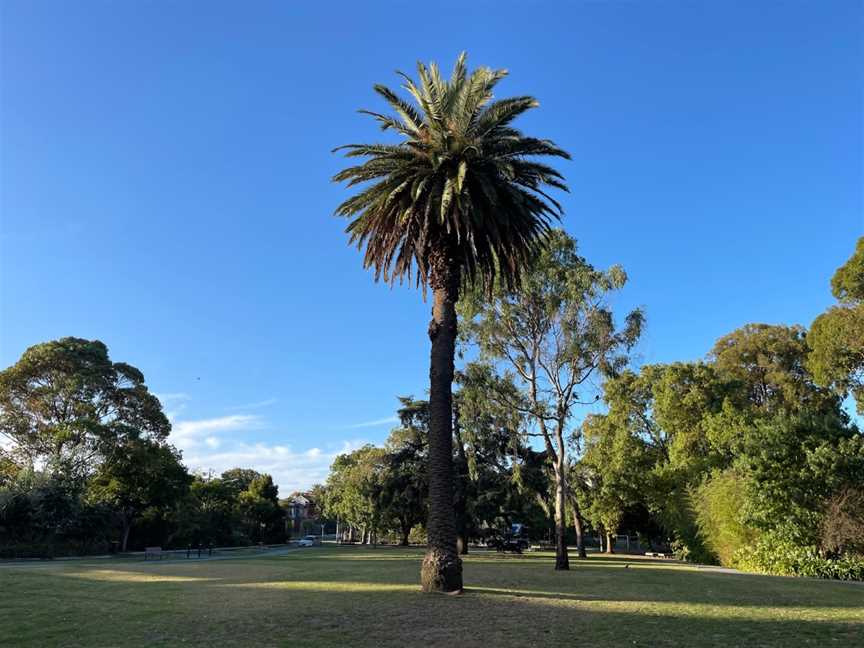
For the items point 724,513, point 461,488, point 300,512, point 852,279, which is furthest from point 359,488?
point 300,512

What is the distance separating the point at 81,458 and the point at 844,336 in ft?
158

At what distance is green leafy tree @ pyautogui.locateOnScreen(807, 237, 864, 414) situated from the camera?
93.7 ft

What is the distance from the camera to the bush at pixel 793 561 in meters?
24.2

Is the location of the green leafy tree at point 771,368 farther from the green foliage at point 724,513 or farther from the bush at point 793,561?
the bush at point 793,561

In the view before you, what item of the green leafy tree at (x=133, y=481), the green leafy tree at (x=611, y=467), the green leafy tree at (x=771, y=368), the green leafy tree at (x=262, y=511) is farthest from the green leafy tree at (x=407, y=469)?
the green leafy tree at (x=262, y=511)

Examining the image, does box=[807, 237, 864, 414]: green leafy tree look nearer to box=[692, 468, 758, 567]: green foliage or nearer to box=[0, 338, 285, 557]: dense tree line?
box=[692, 468, 758, 567]: green foliage

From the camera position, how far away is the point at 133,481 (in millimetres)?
44562

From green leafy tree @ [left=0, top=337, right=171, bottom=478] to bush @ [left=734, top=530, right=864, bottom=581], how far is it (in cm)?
4089

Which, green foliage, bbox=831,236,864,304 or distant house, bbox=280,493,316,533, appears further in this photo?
distant house, bbox=280,493,316,533

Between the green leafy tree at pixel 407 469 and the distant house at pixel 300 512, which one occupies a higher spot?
the green leafy tree at pixel 407 469

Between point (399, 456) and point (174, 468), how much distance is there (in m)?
17.5

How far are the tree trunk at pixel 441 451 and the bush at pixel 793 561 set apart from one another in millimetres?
17847

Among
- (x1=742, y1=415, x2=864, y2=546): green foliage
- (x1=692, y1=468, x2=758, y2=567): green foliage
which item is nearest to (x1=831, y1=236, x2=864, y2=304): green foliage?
(x1=742, y1=415, x2=864, y2=546): green foliage

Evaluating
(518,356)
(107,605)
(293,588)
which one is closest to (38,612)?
(107,605)
